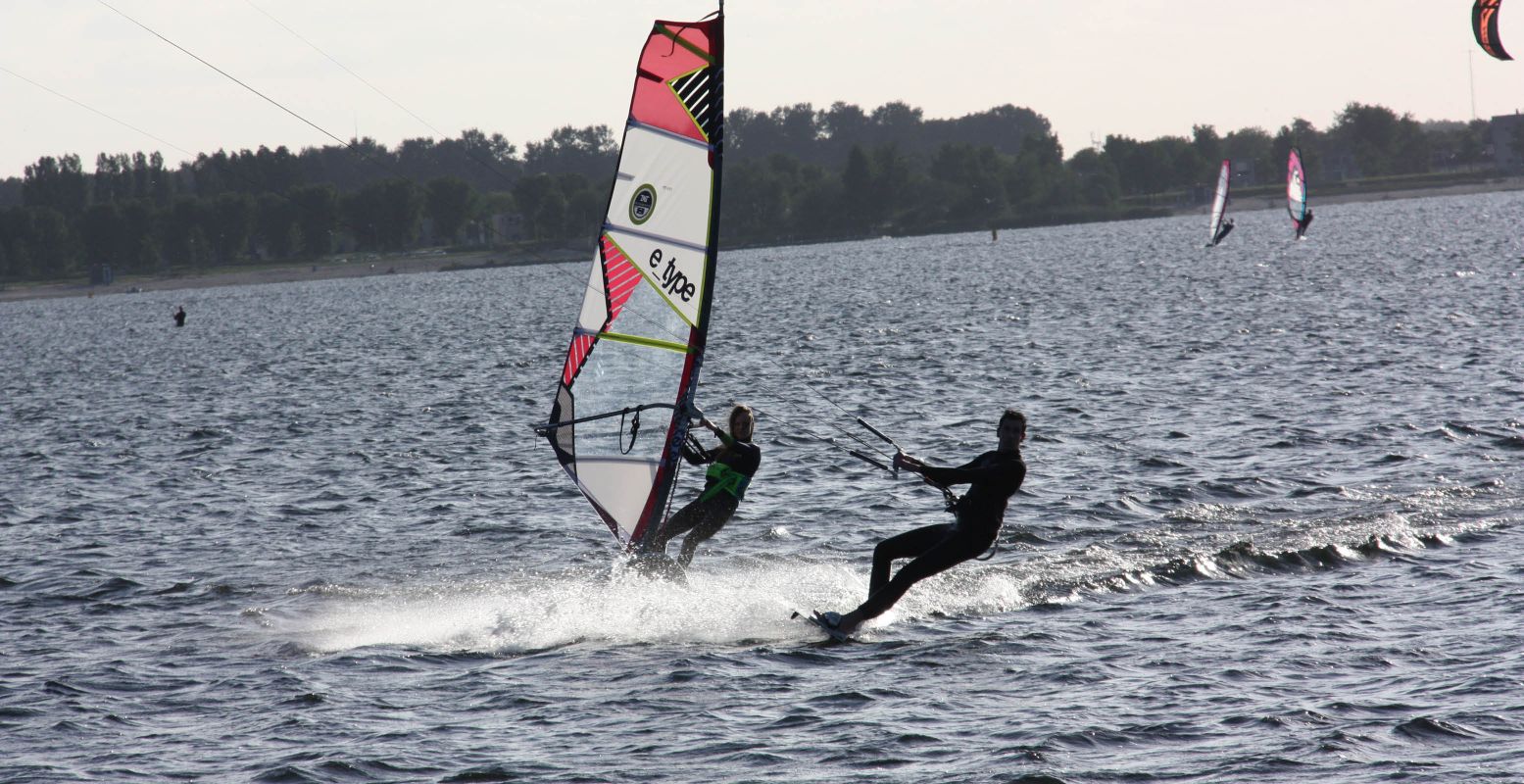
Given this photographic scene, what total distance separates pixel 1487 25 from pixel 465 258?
150 meters

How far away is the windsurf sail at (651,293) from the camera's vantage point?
487 inches

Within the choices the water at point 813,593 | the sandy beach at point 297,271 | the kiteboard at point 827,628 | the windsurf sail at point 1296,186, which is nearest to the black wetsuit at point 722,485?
the water at point 813,593

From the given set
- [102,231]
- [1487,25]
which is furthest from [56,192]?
[1487,25]

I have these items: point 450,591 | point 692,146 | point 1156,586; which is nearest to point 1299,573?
point 1156,586

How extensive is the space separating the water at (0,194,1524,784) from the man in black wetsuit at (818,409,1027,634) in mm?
377

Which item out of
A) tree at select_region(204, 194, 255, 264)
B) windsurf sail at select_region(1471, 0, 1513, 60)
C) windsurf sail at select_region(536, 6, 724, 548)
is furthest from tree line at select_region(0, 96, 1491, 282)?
windsurf sail at select_region(536, 6, 724, 548)

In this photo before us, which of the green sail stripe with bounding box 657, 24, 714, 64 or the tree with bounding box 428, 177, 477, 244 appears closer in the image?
the green sail stripe with bounding box 657, 24, 714, 64

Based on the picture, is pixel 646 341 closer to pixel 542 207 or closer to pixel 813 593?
pixel 813 593

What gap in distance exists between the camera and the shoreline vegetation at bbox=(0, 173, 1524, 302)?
163000mm

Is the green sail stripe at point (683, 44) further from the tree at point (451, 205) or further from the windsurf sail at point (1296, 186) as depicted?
the tree at point (451, 205)

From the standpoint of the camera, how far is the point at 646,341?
1277cm

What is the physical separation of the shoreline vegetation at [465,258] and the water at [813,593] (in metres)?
132

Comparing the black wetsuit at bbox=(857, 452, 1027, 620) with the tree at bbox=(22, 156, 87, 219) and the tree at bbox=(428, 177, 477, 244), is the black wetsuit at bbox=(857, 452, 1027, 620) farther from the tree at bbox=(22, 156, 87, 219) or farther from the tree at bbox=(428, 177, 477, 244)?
the tree at bbox=(22, 156, 87, 219)

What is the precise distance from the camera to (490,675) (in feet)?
36.1
